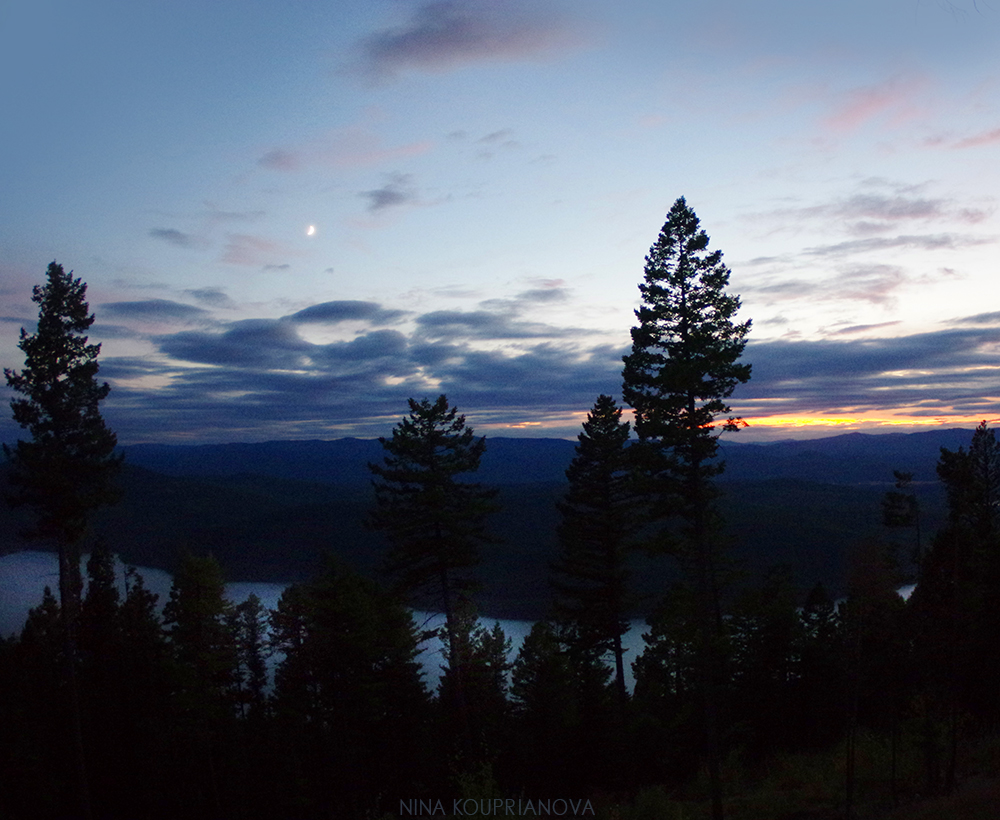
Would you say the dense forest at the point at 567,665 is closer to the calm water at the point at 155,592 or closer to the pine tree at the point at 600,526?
the pine tree at the point at 600,526

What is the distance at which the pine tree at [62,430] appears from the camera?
67.8ft

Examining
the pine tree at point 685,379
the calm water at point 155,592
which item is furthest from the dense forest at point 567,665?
the calm water at point 155,592

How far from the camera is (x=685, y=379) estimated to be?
57.4ft

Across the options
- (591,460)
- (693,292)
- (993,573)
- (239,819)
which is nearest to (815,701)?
(993,573)

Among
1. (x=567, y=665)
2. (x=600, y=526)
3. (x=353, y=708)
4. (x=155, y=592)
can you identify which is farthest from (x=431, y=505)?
(x=155, y=592)

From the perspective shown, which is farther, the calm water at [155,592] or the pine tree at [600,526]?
the calm water at [155,592]

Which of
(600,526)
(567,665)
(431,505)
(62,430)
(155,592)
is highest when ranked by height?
(62,430)

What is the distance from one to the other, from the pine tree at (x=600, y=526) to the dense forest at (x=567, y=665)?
0.10 meters

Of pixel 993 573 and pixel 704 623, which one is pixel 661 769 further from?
pixel 993 573

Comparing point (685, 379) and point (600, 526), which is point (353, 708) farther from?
point (685, 379)

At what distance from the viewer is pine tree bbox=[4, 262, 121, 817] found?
814 inches

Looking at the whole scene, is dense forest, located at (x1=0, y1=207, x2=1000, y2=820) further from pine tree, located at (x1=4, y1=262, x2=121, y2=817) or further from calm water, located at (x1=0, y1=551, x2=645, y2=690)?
calm water, located at (x1=0, y1=551, x2=645, y2=690)

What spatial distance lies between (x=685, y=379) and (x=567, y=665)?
17.6m

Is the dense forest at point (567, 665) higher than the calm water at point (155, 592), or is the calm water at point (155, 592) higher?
the dense forest at point (567, 665)
